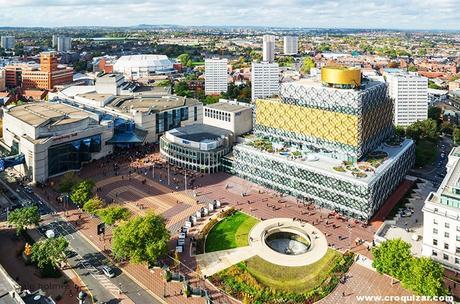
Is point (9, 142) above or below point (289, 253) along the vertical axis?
above

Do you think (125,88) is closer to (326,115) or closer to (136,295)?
(326,115)

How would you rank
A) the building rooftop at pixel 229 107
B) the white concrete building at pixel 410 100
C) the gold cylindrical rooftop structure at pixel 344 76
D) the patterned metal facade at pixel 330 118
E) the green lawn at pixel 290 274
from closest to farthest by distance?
the green lawn at pixel 290 274, the patterned metal facade at pixel 330 118, the gold cylindrical rooftop structure at pixel 344 76, the building rooftop at pixel 229 107, the white concrete building at pixel 410 100

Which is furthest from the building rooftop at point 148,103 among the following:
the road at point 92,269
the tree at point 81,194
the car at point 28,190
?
the road at point 92,269

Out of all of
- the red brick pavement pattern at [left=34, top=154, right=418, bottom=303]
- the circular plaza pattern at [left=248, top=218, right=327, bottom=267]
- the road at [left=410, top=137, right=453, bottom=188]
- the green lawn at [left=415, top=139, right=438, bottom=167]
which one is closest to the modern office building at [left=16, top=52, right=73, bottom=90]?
the red brick pavement pattern at [left=34, top=154, right=418, bottom=303]

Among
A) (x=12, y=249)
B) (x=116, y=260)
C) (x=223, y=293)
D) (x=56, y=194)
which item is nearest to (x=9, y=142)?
(x=56, y=194)

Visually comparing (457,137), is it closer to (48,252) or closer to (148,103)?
(148,103)

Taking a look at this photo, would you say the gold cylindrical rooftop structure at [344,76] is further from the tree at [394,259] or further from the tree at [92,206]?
the tree at [92,206]
